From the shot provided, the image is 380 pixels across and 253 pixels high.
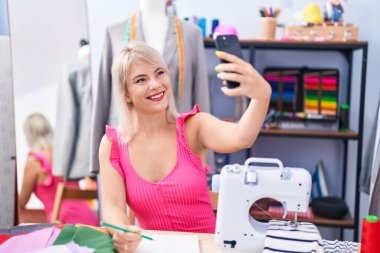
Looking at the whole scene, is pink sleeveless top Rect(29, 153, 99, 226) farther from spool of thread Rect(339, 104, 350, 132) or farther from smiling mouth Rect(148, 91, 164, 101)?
spool of thread Rect(339, 104, 350, 132)

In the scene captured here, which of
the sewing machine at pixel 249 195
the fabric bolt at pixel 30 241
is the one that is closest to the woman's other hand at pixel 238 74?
the sewing machine at pixel 249 195

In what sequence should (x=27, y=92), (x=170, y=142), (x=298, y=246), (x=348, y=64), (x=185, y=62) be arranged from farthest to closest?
1. (x=348, y=64)
2. (x=27, y=92)
3. (x=185, y=62)
4. (x=170, y=142)
5. (x=298, y=246)

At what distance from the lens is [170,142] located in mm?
1625

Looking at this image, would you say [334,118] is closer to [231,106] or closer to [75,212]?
[231,106]

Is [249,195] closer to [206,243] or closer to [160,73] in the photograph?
[206,243]

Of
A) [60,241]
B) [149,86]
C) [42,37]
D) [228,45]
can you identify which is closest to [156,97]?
[149,86]

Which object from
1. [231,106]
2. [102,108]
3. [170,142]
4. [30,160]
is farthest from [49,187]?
[170,142]

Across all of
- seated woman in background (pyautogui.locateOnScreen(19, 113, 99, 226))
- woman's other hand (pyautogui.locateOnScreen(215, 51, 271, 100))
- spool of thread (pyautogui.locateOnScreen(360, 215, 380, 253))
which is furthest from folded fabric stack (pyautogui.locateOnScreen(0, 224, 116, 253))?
seated woman in background (pyautogui.locateOnScreen(19, 113, 99, 226))

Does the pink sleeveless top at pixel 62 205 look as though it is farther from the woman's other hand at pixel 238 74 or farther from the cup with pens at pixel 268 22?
the woman's other hand at pixel 238 74

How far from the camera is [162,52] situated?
2.28 metres

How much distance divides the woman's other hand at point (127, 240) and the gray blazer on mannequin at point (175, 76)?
1110 millimetres

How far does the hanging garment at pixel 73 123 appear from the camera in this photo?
294cm

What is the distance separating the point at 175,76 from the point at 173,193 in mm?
849

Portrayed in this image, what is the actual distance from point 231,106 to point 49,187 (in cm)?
127
